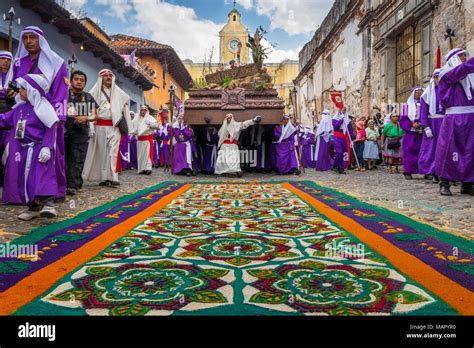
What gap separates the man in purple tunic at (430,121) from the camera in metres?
6.61

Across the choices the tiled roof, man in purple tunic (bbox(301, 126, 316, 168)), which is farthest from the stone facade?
the tiled roof

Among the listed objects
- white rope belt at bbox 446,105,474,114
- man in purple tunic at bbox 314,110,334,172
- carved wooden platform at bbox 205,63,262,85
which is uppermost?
carved wooden platform at bbox 205,63,262,85

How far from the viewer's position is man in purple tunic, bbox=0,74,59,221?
395cm

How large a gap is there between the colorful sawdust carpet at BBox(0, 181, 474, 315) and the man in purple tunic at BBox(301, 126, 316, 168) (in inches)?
476

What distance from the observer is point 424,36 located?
10414mm

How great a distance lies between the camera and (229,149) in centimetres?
1007

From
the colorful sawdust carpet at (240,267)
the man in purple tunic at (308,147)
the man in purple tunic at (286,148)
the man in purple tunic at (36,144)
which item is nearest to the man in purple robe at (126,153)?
the man in purple tunic at (286,148)

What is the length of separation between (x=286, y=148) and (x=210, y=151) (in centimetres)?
196

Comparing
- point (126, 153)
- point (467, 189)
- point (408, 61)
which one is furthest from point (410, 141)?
point (126, 153)

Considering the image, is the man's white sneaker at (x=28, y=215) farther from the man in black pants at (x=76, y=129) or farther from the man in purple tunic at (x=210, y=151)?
the man in purple tunic at (x=210, y=151)

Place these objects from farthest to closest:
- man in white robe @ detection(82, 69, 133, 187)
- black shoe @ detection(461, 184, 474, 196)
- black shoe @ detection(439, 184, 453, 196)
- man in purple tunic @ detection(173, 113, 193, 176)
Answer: man in purple tunic @ detection(173, 113, 193, 176)
man in white robe @ detection(82, 69, 133, 187)
black shoe @ detection(461, 184, 474, 196)
black shoe @ detection(439, 184, 453, 196)

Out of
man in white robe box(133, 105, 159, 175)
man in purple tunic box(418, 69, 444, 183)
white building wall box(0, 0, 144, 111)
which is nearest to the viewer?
man in purple tunic box(418, 69, 444, 183)

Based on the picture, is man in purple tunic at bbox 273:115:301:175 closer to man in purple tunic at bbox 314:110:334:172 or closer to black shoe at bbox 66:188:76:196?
man in purple tunic at bbox 314:110:334:172

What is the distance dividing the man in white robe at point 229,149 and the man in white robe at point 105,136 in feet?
10.2
